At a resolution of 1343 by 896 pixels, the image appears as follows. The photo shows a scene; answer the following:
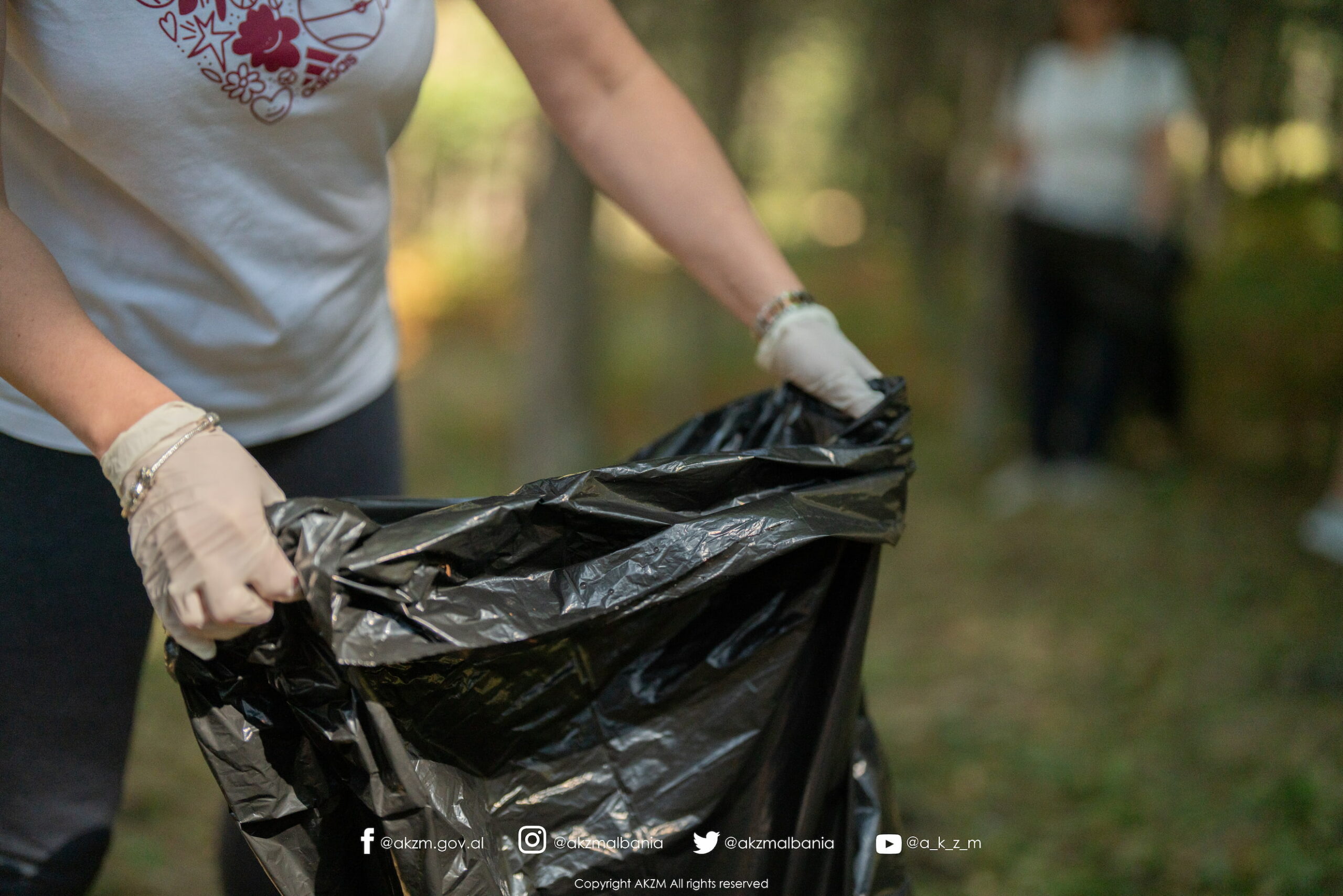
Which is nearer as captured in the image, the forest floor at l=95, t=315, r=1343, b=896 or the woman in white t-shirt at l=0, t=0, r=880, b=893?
the woman in white t-shirt at l=0, t=0, r=880, b=893

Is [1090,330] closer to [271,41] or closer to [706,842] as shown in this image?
[706,842]

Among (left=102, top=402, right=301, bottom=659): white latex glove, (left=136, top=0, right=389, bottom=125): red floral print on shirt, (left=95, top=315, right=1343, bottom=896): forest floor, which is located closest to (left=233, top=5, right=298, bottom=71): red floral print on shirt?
(left=136, top=0, right=389, bottom=125): red floral print on shirt

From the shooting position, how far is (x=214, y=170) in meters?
1.02

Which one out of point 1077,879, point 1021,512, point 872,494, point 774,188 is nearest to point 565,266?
point 1021,512

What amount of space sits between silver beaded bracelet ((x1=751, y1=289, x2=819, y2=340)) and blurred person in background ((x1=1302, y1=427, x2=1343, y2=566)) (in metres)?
2.63

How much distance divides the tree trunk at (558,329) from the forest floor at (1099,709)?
1422 millimetres

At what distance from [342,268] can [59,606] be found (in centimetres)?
46

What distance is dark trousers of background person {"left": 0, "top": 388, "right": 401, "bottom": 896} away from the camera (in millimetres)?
1076

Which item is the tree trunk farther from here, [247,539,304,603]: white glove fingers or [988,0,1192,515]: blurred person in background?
[247,539,304,603]: white glove fingers

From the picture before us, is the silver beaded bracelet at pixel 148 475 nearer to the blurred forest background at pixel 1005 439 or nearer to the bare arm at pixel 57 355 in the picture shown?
the bare arm at pixel 57 355

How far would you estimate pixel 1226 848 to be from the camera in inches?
80.1

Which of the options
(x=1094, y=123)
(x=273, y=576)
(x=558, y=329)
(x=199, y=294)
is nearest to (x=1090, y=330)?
(x=1094, y=123)

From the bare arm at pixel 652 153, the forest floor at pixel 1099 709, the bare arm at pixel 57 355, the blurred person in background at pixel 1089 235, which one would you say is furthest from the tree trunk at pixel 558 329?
the bare arm at pixel 57 355

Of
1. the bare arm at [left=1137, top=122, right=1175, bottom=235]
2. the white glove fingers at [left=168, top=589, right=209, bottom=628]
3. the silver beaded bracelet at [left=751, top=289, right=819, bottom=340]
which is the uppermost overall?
the bare arm at [left=1137, top=122, right=1175, bottom=235]
